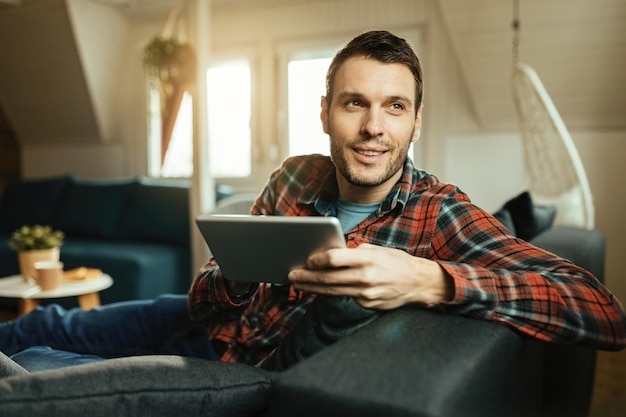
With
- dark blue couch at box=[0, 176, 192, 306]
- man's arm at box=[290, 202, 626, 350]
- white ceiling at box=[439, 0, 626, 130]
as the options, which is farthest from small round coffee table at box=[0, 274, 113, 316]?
white ceiling at box=[439, 0, 626, 130]

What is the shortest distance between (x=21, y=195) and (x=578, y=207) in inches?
150

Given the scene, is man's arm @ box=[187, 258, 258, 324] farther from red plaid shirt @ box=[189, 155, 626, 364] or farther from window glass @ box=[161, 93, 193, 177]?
window glass @ box=[161, 93, 193, 177]

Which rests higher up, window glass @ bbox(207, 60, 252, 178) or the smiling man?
window glass @ bbox(207, 60, 252, 178)

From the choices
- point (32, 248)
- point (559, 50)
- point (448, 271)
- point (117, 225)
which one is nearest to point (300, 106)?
point (117, 225)

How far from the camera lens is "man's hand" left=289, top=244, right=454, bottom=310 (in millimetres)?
808

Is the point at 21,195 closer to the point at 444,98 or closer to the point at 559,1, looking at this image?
the point at 444,98

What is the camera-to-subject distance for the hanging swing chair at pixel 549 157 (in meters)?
2.49

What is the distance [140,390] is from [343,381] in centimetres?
30

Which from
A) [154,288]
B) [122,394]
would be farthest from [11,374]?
[154,288]

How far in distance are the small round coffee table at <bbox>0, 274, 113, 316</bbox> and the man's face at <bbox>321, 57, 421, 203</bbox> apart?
1565 mm

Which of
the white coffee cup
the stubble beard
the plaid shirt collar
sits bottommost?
the white coffee cup

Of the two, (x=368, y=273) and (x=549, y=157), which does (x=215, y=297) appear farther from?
(x=549, y=157)

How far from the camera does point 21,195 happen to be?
4.20 metres

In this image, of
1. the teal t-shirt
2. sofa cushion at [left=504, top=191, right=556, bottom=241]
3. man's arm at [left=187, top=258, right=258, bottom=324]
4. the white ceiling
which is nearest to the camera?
man's arm at [left=187, top=258, right=258, bottom=324]
